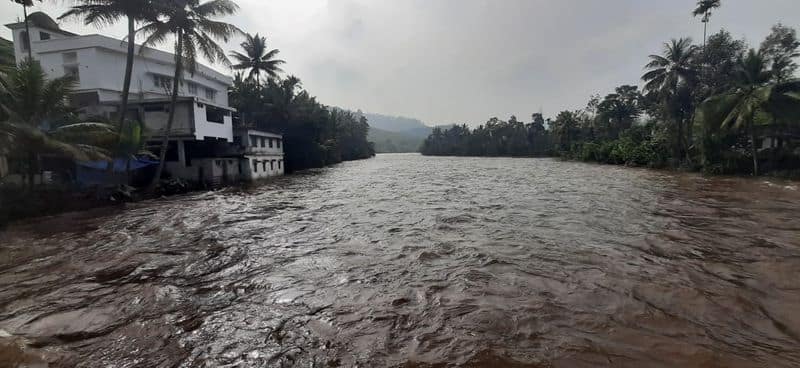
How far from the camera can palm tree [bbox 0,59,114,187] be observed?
1267 cm

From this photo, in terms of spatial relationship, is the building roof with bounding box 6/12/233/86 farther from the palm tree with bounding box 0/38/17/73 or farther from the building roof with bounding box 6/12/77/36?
the palm tree with bounding box 0/38/17/73

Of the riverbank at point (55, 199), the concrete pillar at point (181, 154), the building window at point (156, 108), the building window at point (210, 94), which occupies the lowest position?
the riverbank at point (55, 199)

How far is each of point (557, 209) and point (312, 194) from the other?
12.3 m

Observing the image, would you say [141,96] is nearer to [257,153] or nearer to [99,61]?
[99,61]

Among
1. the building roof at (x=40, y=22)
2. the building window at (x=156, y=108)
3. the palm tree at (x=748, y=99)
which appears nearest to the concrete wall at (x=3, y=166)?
the building window at (x=156, y=108)

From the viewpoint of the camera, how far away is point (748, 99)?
2281 cm

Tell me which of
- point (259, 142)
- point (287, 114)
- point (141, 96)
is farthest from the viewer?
point (287, 114)

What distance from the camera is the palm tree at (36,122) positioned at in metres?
12.7

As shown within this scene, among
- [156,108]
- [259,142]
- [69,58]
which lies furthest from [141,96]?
[259,142]

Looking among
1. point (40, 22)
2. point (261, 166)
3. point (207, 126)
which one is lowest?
point (261, 166)

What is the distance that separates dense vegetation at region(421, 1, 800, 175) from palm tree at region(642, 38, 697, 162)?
7 cm

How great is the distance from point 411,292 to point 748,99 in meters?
28.0

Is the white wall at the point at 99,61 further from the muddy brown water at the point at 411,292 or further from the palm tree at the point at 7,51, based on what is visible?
the muddy brown water at the point at 411,292

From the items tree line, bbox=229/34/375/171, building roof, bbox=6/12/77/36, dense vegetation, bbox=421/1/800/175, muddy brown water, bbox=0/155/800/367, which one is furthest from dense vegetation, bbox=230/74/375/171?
dense vegetation, bbox=421/1/800/175
